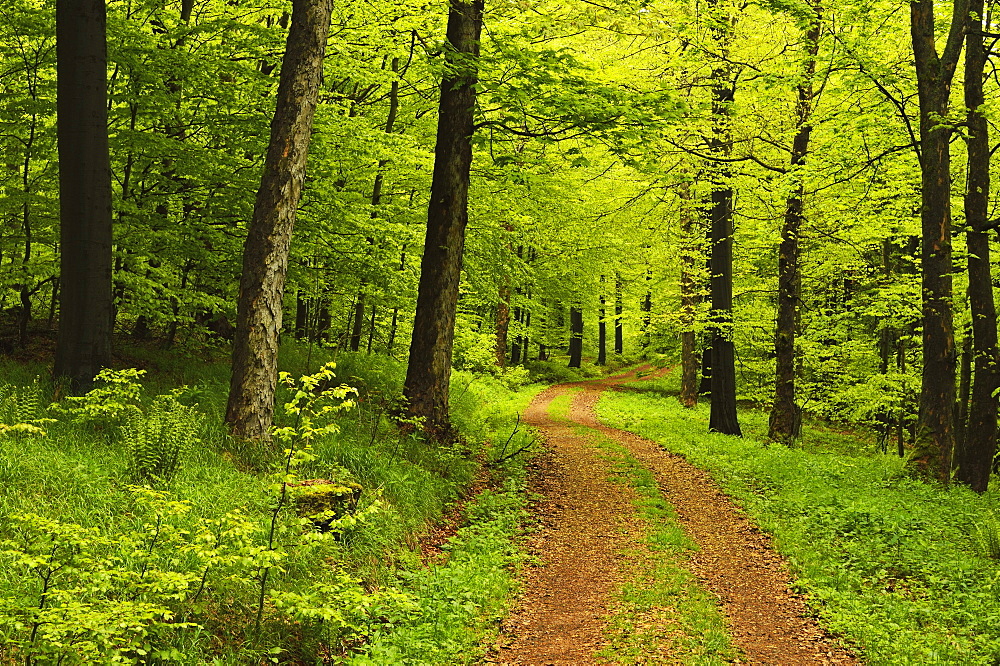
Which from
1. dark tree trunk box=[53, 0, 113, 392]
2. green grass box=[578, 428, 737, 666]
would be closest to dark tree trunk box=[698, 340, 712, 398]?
green grass box=[578, 428, 737, 666]

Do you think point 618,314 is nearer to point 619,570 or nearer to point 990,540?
point 990,540

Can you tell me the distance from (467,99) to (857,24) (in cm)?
719

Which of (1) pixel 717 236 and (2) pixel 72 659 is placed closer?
(2) pixel 72 659

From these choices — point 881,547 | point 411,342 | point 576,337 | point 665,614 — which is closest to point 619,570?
point 665,614

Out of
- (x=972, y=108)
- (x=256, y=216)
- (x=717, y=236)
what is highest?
(x=972, y=108)

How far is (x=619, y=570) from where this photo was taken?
7.46 metres

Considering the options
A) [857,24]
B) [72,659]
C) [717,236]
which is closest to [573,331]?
[717,236]

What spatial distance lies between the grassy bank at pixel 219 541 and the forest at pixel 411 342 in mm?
35

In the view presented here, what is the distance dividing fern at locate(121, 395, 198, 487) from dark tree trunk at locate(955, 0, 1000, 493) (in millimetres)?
11549

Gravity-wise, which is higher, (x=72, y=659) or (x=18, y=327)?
(x=18, y=327)

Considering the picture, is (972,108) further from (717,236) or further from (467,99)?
(467,99)

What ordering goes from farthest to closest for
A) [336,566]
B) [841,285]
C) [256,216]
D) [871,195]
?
[841,285]
[871,195]
[256,216]
[336,566]

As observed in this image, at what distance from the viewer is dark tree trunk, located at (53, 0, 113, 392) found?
783 centimetres

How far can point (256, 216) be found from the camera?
7.66 m
